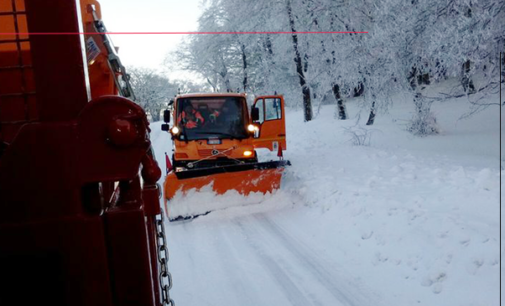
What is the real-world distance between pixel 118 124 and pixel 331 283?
334 centimetres

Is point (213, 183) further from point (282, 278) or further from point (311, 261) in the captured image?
point (282, 278)

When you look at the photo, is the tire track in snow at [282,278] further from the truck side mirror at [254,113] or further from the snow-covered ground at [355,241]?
the truck side mirror at [254,113]

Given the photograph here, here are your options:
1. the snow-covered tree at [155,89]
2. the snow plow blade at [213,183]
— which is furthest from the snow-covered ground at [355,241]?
the snow-covered tree at [155,89]

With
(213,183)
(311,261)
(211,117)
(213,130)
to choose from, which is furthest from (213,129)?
(311,261)

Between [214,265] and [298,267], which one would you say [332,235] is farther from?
[214,265]

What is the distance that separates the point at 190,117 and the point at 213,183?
1802 millimetres

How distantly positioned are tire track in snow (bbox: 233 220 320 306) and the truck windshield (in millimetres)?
3040

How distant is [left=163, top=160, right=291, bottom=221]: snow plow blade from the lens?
639 cm

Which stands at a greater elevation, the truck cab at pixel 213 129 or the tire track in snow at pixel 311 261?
the truck cab at pixel 213 129

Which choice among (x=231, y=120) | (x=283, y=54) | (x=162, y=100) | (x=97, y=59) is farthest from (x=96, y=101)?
(x=162, y=100)

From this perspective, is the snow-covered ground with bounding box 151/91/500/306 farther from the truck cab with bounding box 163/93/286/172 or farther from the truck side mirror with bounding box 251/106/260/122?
the truck side mirror with bounding box 251/106/260/122

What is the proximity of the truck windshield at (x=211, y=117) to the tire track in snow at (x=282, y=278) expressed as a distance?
304 cm

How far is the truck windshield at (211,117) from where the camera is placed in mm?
7723

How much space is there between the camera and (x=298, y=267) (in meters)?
4.30
